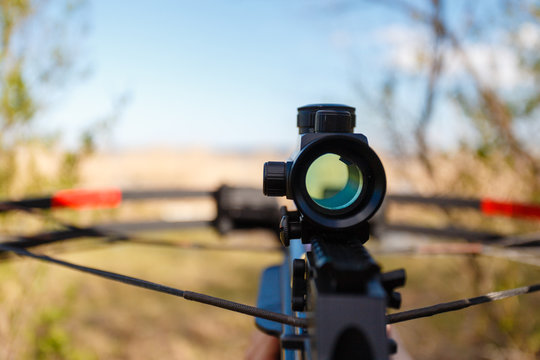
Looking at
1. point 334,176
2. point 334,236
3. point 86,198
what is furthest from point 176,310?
point 334,236

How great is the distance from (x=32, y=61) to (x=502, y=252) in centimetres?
447

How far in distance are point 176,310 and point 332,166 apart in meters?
6.10

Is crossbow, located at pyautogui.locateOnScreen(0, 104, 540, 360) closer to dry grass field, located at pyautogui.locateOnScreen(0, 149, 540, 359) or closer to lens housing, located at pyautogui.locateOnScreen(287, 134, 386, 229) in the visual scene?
lens housing, located at pyautogui.locateOnScreen(287, 134, 386, 229)

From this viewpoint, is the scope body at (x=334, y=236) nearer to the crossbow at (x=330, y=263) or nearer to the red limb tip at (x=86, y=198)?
the crossbow at (x=330, y=263)

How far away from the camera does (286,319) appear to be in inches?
35.4

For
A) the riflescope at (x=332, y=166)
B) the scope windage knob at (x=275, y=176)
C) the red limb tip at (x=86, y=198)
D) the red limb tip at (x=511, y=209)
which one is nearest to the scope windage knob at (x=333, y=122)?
the riflescope at (x=332, y=166)

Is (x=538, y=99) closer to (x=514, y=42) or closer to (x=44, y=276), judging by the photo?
(x=514, y=42)

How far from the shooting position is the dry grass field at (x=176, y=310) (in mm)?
3674

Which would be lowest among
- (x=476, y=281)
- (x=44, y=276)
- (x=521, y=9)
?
(x=476, y=281)

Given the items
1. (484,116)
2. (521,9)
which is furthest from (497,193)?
(521,9)

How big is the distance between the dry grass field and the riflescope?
224 centimetres

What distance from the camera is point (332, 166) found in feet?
3.30

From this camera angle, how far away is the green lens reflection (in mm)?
952

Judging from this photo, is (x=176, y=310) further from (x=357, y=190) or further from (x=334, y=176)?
(x=357, y=190)
